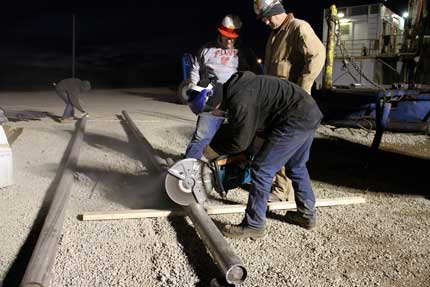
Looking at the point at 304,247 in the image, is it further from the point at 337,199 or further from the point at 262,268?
Result: the point at 337,199

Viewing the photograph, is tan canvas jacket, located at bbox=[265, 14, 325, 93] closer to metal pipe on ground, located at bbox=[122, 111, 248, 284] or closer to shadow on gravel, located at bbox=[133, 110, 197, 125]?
metal pipe on ground, located at bbox=[122, 111, 248, 284]

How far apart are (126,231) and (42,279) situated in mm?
1203

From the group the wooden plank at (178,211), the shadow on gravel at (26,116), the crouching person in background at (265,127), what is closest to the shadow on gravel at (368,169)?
the wooden plank at (178,211)

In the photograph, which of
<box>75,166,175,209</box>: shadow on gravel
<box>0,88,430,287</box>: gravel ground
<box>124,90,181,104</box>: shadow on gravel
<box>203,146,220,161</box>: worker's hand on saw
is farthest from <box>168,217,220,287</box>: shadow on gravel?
<box>124,90,181,104</box>: shadow on gravel

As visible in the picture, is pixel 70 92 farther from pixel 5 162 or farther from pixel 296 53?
pixel 296 53

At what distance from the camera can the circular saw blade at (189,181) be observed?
13.2ft

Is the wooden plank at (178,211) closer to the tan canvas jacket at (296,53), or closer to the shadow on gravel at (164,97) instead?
the tan canvas jacket at (296,53)

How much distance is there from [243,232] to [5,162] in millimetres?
2898

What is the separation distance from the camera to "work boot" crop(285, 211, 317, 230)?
4.07 meters

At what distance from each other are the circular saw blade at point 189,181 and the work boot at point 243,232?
18.3 inches

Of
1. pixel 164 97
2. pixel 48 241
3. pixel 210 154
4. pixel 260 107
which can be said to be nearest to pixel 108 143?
pixel 210 154

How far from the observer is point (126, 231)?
3.96m

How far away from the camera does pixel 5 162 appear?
4.98 meters

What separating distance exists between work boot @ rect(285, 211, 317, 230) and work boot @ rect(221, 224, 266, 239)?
1.52 feet
